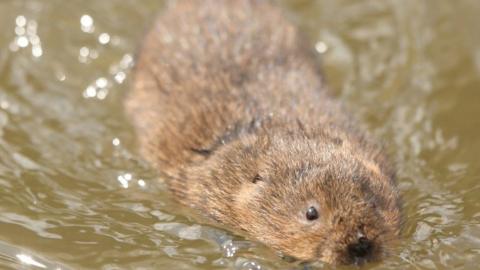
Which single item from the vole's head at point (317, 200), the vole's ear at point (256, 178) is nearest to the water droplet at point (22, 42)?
the vole's head at point (317, 200)

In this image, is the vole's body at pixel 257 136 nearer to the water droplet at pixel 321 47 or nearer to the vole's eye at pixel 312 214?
the vole's eye at pixel 312 214

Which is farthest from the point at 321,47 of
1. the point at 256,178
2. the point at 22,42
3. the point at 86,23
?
the point at 256,178

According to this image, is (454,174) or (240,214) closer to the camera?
(240,214)

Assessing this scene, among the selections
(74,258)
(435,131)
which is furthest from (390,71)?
(74,258)

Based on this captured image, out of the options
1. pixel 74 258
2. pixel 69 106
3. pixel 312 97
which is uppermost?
pixel 69 106

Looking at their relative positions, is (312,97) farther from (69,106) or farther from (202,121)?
(69,106)

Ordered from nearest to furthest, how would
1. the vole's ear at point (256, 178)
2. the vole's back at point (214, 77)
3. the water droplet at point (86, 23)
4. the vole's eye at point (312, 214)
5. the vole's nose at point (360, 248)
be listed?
the vole's nose at point (360, 248), the vole's eye at point (312, 214), the vole's ear at point (256, 178), the vole's back at point (214, 77), the water droplet at point (86, 23)
